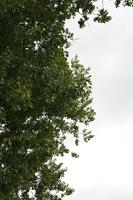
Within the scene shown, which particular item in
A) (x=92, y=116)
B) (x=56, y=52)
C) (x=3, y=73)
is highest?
(x=92, y=116)

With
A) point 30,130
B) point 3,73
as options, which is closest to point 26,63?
point 3,73

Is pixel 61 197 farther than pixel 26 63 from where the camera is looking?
Yes

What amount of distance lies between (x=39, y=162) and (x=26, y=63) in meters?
8.65

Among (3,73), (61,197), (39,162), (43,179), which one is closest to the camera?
(3,73)

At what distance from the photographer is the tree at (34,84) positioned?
22625 mm

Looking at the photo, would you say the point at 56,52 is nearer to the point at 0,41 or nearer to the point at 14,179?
the point at 0,41

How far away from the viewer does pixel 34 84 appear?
25.7m

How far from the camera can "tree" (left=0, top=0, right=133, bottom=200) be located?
74.2ft

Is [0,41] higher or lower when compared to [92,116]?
lower

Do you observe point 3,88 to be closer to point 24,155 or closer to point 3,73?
point 3,73

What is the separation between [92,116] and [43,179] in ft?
25.3

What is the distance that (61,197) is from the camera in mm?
44406

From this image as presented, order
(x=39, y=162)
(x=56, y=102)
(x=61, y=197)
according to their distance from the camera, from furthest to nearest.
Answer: (x=61, y=197), (x=39, y=162), (x=56, y=102)

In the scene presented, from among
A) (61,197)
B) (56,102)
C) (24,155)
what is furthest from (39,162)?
(61,197)
